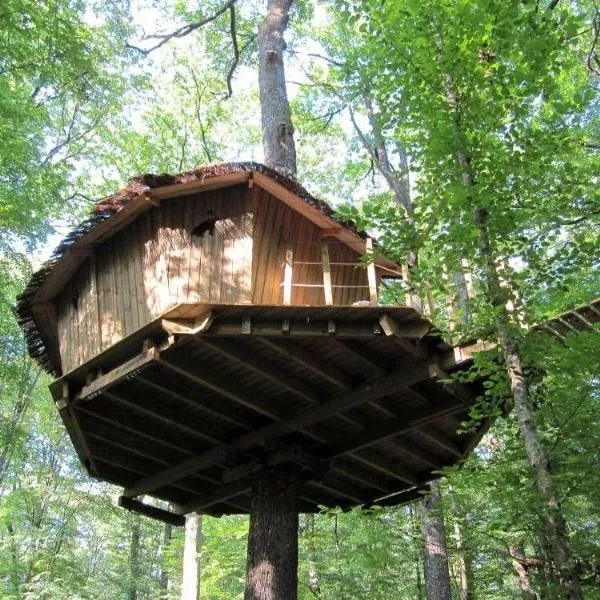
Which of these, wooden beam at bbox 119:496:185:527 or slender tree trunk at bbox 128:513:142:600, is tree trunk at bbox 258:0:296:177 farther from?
slender tree trunk at bbox 128:513:142:600

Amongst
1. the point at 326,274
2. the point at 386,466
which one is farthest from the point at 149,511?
the point at 326,274

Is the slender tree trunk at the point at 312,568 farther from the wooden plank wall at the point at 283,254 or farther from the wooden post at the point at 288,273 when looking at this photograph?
the wooden post at the point at 288,273

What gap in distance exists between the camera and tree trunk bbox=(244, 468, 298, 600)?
21.5ft

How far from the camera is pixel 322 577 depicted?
1231 centimetres

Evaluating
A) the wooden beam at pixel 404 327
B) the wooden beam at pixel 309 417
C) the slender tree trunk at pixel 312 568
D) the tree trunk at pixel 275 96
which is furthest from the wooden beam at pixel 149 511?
the tree trunk at pixel 275 96

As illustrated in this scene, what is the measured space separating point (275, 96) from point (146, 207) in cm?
409

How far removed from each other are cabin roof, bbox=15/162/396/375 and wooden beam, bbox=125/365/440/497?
4.10ft

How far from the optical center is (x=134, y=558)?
20.5 meters

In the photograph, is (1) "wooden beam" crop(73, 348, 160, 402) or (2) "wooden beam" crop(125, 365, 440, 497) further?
(2) "wooden beam" crop(125, 365, 440, 497)

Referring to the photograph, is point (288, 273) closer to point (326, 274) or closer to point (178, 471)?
point (326, 274)

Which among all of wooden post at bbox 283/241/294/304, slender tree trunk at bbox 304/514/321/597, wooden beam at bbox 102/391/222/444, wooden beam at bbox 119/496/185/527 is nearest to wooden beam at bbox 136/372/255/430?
wooden beam at bbox 102/391/222/444

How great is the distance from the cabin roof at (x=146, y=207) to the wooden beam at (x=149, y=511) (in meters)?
3.04

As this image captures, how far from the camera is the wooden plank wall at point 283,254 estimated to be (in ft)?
21.8

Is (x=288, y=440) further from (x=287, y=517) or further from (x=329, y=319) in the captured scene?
(x=329, y=319)
